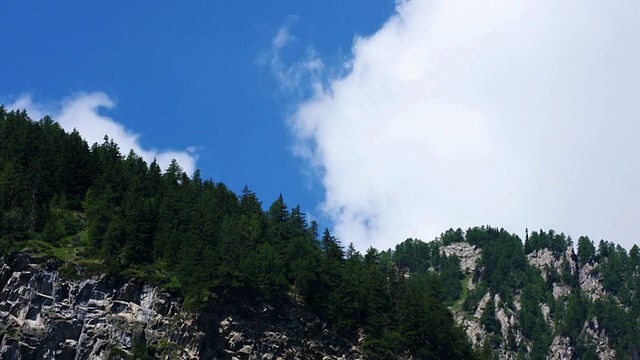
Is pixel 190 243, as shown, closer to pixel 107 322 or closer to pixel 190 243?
pixel 190 243

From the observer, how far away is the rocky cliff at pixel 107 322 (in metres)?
85.4

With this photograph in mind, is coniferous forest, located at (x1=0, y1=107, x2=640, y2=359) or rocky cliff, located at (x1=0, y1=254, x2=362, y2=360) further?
coniferous forest, located at (x1=0, y1=107, x2=640, y2=359)

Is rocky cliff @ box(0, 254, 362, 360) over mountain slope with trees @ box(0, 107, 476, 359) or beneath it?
beneath

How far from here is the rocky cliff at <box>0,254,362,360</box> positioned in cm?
8544

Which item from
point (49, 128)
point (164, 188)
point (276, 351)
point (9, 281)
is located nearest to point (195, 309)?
point (276, 351)

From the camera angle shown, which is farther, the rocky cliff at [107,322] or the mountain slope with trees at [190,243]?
the mountain slope with trees at [190,243]

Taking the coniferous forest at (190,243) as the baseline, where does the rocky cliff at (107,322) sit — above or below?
below

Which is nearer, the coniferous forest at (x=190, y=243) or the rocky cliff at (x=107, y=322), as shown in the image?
the rocky cliff at (x=107, y=322)

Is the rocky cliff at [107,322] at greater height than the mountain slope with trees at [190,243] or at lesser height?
lesser

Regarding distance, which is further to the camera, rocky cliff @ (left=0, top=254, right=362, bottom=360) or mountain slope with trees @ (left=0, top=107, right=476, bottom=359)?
mountain slope with trees @ (left=0, top=107, right=476, bottom=359)

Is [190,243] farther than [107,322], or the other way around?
[190,243]

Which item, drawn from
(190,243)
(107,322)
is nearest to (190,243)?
(190,243)

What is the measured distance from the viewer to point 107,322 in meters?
87.9

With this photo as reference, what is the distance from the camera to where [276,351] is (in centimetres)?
9888
